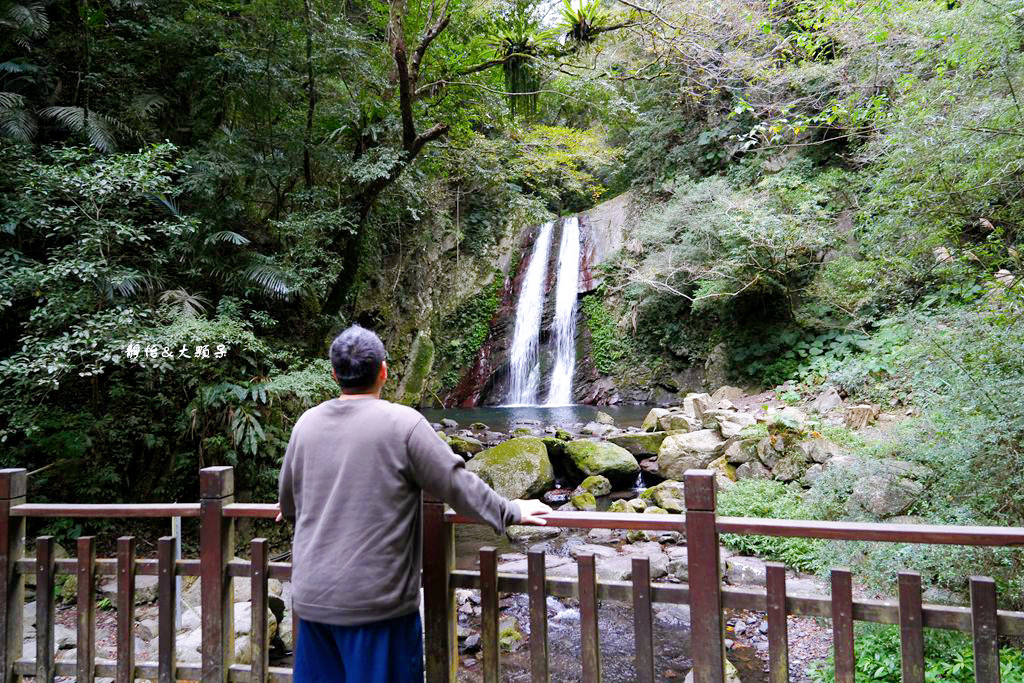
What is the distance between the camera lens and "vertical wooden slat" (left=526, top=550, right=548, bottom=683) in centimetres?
209

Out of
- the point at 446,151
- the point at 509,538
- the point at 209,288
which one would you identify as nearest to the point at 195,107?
the point at 209,288

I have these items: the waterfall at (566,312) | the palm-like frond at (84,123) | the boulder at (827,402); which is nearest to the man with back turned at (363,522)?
the palm-like frond at (84,123)

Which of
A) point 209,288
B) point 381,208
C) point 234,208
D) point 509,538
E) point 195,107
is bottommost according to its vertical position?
point 509,538

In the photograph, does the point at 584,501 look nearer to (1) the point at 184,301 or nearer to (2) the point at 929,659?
(2) the point at 929,659

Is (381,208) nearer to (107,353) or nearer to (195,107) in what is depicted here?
(195,107)

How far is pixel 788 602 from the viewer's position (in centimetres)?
195

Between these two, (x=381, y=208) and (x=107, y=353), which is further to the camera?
(x=381, y=208)

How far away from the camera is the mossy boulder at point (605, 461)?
8805 millimetres

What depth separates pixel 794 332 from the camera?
1380 cm

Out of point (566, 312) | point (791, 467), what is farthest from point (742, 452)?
point (566, 312)

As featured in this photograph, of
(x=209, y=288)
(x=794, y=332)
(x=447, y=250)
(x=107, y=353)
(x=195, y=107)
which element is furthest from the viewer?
Result: (x=447, y=250)

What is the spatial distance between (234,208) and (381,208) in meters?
2.83

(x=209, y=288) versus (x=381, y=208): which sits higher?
(x=381, y=208)

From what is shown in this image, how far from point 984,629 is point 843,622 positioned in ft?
1.24
